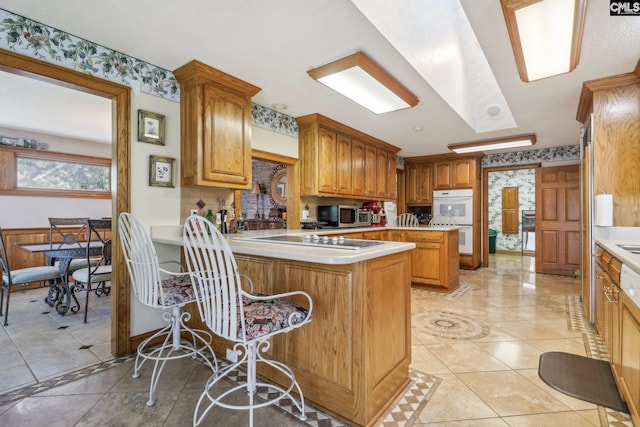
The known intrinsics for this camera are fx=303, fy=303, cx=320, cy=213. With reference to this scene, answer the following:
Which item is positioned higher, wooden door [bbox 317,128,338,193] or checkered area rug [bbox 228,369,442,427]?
wooden door [bbox 317,128,338,193]

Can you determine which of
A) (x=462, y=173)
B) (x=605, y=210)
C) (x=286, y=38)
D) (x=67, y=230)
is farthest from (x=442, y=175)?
(x=67, y=230)

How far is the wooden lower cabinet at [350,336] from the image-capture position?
1.52 m

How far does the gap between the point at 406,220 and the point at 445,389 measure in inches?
180

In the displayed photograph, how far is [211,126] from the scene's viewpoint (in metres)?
2.63

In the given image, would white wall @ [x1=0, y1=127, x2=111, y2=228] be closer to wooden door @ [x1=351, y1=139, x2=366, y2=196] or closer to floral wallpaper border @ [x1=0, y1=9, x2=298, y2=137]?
floral wallpaper border @ [x1=0, y1=9, x2=298, y2=137]

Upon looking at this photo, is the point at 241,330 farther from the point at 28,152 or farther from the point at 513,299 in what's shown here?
the point at 28,152

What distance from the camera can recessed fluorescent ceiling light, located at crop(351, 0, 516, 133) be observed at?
83.8 inches

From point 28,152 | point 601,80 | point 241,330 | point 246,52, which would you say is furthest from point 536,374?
point 28,152

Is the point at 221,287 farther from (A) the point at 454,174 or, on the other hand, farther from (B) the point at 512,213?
(B) the point at 512,213

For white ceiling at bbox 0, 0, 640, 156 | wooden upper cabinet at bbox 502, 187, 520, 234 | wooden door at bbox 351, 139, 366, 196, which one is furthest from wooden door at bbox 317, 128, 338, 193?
wooden upper cabinet at bbox 502, 187, 520, 234

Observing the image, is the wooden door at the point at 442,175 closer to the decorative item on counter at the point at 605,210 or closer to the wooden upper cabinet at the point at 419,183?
the wooden upper cabinet at the point at 419,183

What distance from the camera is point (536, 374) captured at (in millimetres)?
2027

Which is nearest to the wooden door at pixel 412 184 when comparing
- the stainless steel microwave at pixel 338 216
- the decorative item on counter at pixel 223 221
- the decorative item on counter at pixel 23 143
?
the stainless steel microwave at pixel 338 216

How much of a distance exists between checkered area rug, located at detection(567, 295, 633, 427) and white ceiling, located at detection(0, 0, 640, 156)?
2.26 meters
